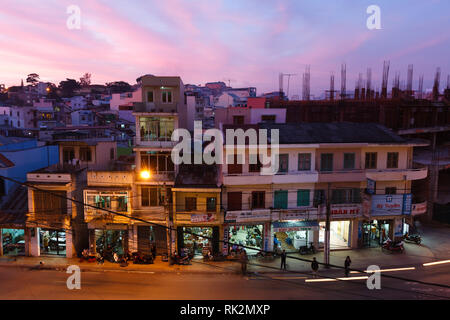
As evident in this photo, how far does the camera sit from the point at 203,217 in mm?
25141

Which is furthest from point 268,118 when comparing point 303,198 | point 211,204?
point 211,204

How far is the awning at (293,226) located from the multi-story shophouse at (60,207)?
15.3 meters

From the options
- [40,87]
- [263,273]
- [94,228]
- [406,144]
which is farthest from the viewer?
[40,87]

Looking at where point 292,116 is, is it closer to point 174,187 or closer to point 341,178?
point 341,178

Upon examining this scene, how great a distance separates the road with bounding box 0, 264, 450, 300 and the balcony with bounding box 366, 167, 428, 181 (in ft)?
24.4

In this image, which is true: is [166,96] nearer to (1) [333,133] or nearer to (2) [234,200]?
(2) [234,200]

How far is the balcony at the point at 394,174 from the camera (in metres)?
26.8

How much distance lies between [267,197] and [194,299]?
10.6m

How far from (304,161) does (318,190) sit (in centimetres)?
280

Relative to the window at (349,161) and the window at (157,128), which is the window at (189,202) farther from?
the window at (349,161)

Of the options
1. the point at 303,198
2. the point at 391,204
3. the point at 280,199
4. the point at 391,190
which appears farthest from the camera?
the point at 391,190

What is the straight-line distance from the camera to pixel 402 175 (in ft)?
90.0

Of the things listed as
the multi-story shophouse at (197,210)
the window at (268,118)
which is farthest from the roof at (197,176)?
the window at (268,118)
